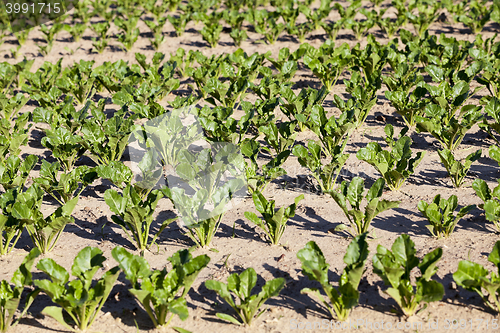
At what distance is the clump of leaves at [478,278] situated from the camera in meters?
3.18

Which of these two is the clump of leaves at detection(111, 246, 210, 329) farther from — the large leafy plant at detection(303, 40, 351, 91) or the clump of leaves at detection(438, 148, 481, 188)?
the large leafy plant at detection(303, 40, 351, 91)

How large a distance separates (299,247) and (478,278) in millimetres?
1488

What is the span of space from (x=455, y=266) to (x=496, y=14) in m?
7.23

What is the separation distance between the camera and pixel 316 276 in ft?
10.8

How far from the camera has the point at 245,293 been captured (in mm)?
→ 3398

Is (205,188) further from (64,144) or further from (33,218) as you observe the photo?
(64,144)

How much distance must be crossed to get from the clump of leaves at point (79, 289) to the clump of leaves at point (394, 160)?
275cm

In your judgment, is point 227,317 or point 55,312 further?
point 227,317

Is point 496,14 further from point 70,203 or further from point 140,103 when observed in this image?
point 70,203

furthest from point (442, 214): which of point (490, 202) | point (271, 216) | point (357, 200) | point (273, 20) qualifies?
point (273, 20)

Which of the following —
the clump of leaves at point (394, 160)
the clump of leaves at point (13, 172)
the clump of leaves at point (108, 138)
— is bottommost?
the clump of leaves at point (13, 172)

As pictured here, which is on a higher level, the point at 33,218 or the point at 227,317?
the point at 33,218

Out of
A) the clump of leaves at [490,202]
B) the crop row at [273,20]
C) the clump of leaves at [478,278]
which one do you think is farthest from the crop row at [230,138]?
the crop row at [273,20]

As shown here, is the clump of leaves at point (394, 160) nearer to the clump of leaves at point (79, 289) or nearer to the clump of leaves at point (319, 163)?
the clump of leaves at point (319, 163)
